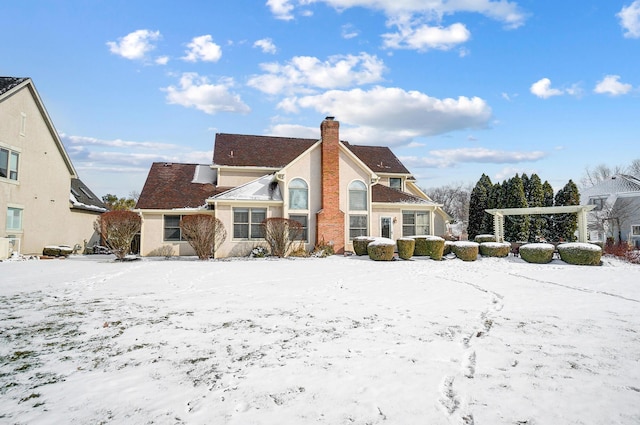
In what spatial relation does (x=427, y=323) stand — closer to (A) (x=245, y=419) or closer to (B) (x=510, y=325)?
(B) (x=510, y=325)

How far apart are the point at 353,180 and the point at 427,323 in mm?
15381

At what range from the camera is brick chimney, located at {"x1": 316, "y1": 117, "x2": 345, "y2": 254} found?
786 inches

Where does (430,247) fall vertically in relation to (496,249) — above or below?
above

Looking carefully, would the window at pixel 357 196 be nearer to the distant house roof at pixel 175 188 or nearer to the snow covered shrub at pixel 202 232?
the snow covered shrub at pixel 202 232

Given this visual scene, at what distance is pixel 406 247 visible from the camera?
18562 mm

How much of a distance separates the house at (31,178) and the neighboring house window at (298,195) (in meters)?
13.6

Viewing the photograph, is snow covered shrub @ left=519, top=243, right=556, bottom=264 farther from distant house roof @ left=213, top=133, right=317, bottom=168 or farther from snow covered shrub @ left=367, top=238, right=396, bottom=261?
distant house roof @ left=213, top=133, right=317, bottom=168

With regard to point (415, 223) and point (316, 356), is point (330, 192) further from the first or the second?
point (316, 356)

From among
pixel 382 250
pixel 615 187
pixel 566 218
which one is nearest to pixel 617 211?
pixel 615 187

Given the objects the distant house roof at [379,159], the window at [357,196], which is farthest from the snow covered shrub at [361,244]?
the distant house roof at [379,159]

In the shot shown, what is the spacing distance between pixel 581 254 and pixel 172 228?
65.4 ft

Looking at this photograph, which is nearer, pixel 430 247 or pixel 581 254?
pixel 581 254

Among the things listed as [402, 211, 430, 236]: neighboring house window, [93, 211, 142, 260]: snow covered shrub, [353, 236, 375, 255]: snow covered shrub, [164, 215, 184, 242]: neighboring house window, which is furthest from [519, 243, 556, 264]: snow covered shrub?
[93, 211, 142, 260]: snow covered shrub

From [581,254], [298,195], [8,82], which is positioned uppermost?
[8,82]
